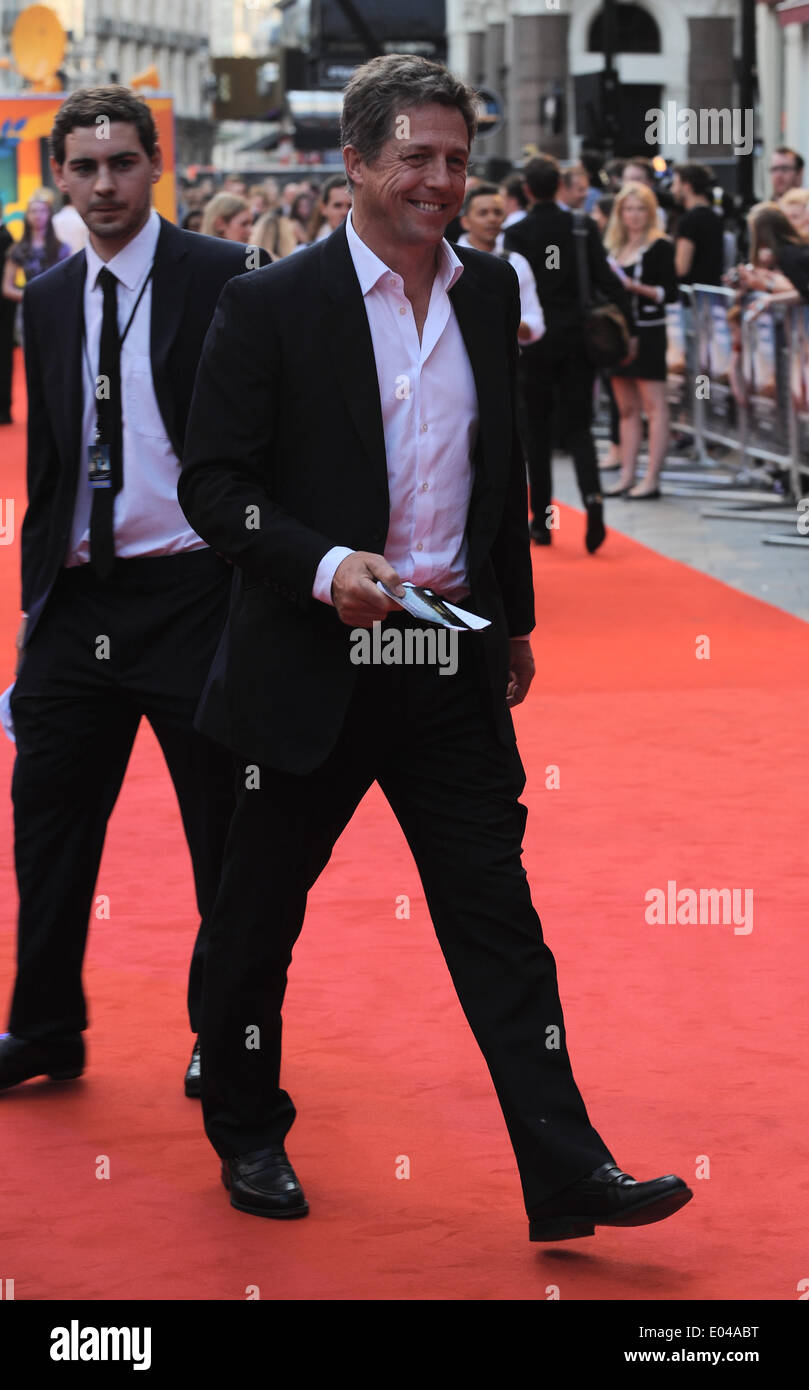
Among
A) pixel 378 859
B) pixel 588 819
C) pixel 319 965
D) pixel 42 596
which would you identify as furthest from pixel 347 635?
pixel 588 819

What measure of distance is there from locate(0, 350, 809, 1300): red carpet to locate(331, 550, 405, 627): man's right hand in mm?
1107

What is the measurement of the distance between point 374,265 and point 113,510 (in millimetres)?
974

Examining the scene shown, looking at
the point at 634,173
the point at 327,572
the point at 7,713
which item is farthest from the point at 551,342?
the point at 327,572

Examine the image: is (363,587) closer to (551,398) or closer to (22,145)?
(551,398)

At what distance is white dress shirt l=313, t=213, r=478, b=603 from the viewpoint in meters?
3.66

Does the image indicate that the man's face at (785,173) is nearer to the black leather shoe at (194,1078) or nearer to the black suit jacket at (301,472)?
the black leather shoe at (194,1078)

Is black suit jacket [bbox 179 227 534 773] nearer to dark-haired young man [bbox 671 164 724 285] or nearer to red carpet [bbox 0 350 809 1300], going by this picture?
red carpet [bbox 0 350 809 1300]

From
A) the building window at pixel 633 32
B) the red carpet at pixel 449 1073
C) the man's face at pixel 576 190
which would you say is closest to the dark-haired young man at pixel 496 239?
the red carpet at pixel 449 1073

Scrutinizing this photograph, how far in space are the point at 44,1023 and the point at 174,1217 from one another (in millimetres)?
817

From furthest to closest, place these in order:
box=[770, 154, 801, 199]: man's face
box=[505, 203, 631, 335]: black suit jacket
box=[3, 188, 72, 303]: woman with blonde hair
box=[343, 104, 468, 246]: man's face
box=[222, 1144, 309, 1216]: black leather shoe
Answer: box=[3, 188, 72, 303]: woman with blonde hair → box=[770, 154, 801, 199]: man's face → box=[505, 203, 631, 335]: black suit jacket → box=[222, 1144, 309, 1216]: black leather shoe → box=[343, 104, 468, 246]: man's face

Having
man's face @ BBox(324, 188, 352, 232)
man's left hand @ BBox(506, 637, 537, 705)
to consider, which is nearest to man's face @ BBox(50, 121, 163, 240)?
man's left hand @ BBox(506, 637, 537, 705)

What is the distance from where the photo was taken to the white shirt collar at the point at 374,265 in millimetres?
3664

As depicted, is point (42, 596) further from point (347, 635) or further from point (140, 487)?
point (347, 635)

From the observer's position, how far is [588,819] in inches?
272
